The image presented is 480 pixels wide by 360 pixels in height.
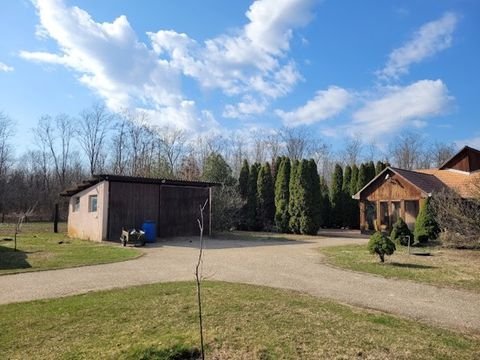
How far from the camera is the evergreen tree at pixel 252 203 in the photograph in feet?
95.4

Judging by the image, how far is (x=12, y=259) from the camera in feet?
37.8

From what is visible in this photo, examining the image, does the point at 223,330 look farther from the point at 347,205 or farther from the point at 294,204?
the point at 347,205

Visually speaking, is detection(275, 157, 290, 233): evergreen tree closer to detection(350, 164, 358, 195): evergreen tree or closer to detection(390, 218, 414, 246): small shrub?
detection(350, 164, 358, 195): evergreen tree

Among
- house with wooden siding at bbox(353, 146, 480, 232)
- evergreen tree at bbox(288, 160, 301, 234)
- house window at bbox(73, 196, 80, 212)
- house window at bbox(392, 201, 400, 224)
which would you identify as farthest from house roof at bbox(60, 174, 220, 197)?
house window at bbox(392, 201, 400, 224)

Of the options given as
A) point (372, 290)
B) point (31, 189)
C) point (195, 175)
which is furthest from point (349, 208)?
point (31, 189)

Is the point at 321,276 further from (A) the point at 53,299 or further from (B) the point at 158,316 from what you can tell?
(A) the point at 53,299

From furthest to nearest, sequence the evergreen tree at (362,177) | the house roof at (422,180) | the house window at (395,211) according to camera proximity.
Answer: the evergreen tree at (362,177) < the house window at (395,211) < the house roof at (422,180)

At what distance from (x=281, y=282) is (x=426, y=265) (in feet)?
17.5

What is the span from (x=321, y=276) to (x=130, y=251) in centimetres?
746

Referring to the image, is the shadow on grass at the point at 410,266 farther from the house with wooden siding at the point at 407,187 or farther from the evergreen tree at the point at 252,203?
the evergreen tree at the point at 252,203

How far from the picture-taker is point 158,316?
227 inches

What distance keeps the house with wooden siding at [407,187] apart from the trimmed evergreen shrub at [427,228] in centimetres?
202

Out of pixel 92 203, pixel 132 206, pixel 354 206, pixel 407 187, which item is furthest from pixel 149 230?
pixel 354 206

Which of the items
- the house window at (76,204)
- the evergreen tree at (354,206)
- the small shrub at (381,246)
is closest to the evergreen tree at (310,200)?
the evergreen tree at (354,206)
